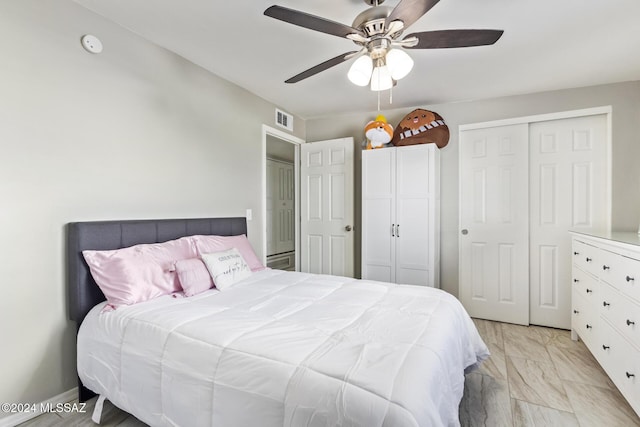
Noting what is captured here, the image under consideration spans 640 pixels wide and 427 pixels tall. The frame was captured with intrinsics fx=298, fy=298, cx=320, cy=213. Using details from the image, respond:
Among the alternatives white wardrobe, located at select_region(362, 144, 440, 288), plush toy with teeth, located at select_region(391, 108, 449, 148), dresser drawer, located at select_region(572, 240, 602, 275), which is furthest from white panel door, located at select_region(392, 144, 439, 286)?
dresser drawer, located at select_region(572, 240, 602, 275)

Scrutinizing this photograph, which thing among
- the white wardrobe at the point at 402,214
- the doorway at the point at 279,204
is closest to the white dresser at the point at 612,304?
the white wardrobe at the point at 402,214

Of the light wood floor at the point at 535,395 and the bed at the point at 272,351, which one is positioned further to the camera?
the light wood floor at the point at 535,395

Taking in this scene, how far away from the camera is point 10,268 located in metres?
1.58

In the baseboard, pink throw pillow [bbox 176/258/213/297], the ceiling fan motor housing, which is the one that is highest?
the ceiling fan motor housing

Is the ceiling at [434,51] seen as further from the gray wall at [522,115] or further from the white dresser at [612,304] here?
the white dresser at [612,304]

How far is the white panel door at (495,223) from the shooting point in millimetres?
3137

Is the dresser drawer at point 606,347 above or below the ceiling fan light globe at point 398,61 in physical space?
below

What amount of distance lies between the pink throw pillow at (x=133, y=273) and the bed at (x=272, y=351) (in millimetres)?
69

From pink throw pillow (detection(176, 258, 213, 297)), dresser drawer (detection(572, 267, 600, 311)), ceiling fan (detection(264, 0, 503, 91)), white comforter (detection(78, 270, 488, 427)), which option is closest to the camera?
white comforter (detection(78, 270, 488, 427))

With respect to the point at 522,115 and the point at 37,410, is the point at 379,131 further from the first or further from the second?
the point at 37,410

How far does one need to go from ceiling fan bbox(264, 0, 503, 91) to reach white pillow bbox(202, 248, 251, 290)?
4.96ft

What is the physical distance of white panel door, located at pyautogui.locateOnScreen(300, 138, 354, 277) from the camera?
369cm

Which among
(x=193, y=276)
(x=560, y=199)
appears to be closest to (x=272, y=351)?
(x=193, y=276)

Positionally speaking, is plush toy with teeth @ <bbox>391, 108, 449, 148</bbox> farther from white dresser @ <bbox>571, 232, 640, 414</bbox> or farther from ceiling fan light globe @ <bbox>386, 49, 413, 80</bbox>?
ceiling fan light globe @ <bbox>386, 49, 413, 80</bbox>
